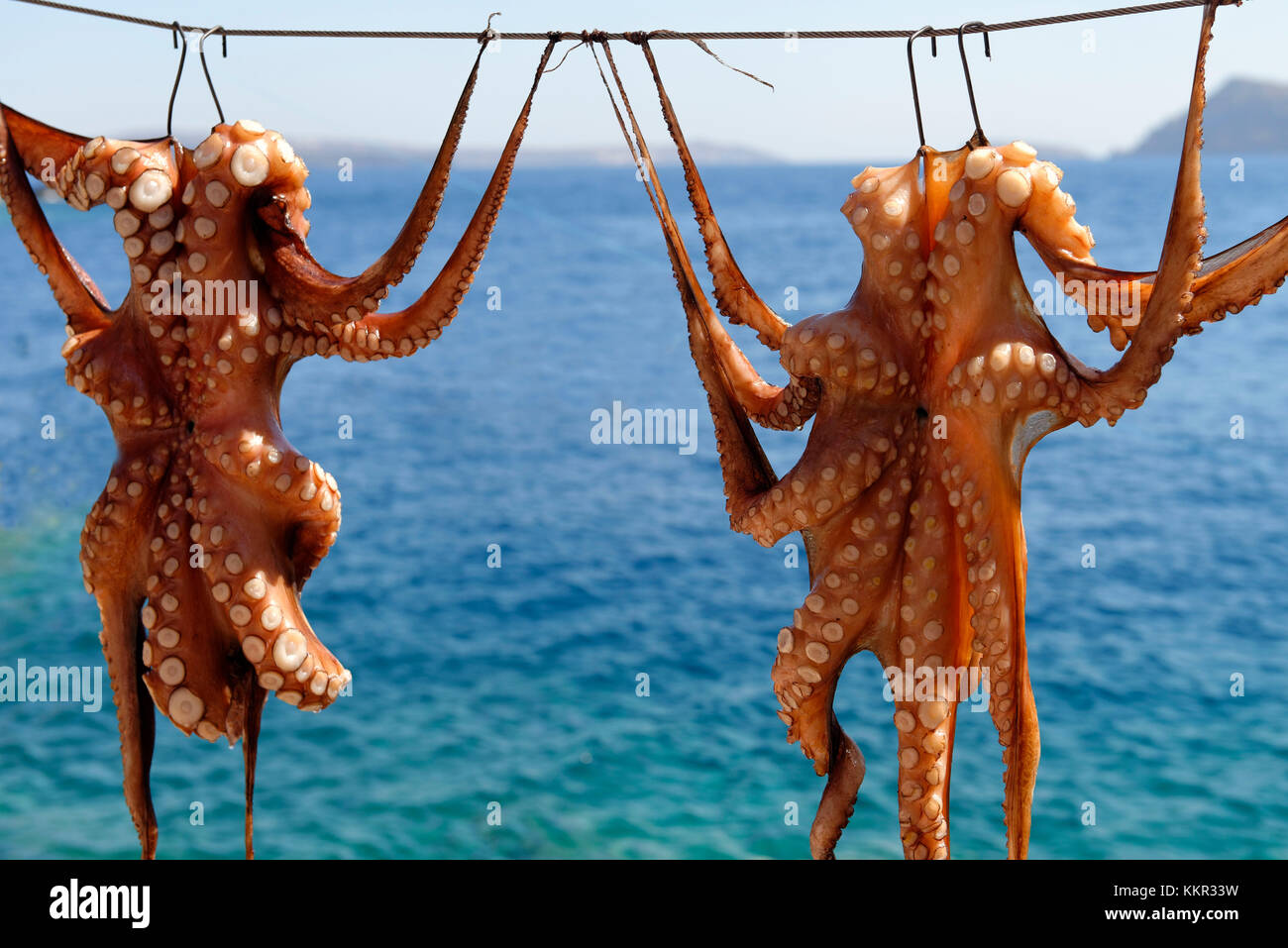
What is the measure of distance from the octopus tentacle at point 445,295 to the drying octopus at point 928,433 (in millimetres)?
493

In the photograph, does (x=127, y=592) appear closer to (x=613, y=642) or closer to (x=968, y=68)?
(x=968, y=68)

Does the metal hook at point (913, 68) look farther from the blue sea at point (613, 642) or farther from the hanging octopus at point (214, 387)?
the blue sea at point (613, 642)

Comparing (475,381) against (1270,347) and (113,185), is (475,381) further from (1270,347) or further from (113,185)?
(113,185)

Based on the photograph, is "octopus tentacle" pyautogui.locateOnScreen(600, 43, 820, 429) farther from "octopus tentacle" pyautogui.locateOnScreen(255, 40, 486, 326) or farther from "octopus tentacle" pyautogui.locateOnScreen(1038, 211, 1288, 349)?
"octopus tentacle" pyautogui.locateOnScreen(1038, 211, 1288, 349)

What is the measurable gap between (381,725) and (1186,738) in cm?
1017

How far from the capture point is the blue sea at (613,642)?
44.8ft

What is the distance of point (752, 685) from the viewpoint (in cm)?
1764

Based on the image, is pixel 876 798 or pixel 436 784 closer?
pixel 876 798

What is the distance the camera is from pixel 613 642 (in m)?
19.5

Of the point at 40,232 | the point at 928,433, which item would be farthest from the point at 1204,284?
the point at 40,232

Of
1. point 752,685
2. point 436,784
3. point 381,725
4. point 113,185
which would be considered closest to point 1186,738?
point 752,685

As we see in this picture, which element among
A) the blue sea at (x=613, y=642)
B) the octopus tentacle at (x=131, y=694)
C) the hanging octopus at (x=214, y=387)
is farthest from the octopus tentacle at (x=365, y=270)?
the blue sea at (x=613, y=642)

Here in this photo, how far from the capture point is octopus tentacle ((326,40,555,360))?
12.1 feet

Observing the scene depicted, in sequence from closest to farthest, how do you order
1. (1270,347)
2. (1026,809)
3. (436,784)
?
(1026,809), (436,784), (1270,347)
